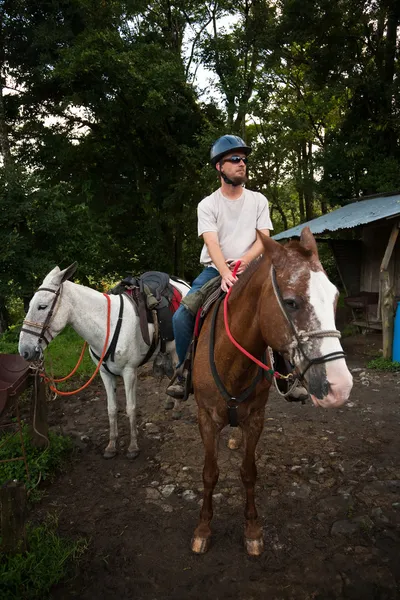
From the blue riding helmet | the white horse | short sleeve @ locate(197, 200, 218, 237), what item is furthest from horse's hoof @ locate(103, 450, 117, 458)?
the blue riding helmet

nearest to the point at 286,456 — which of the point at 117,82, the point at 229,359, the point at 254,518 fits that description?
the point at 254,518

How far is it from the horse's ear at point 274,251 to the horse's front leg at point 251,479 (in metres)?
1.44

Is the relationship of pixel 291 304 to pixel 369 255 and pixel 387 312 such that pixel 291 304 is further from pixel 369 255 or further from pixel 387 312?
pixel 369 255

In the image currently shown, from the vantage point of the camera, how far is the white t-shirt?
3.05m

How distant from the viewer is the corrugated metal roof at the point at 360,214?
8453 mm

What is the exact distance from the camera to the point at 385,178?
1220cm

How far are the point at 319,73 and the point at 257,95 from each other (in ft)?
11.3

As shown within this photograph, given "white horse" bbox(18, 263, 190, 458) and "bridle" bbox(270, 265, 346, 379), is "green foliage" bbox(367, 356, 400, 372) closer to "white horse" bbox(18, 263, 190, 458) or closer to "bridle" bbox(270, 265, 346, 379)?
"white horse" bbox(18, 263, 190, 458)

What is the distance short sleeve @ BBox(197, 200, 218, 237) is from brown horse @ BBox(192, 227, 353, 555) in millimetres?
693

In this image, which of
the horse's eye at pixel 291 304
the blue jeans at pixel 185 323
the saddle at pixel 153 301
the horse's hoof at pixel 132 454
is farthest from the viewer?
the saddle at pixel 153 301

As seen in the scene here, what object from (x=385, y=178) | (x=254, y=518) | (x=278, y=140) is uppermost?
(x=278, y=140)

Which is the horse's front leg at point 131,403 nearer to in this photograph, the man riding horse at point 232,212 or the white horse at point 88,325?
the white horse at point 88,325

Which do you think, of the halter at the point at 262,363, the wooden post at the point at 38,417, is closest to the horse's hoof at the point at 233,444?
the halter at the point at 262,363

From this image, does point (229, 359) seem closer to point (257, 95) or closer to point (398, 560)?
point (398, 560)
